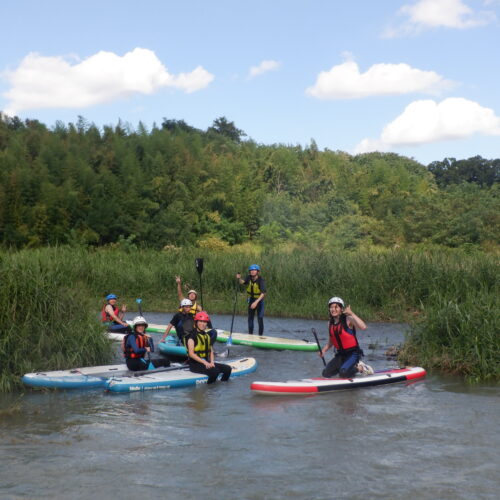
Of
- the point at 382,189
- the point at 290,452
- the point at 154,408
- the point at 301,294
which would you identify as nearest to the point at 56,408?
the point at 154,408

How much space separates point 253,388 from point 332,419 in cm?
139

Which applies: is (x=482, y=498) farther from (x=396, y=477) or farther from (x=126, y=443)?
(x=126, y=443)

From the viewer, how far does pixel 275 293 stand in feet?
62.3

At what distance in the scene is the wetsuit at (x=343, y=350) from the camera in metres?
9.94

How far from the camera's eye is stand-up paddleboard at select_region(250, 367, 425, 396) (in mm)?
9500

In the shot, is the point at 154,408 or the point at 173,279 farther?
the point at 173,279

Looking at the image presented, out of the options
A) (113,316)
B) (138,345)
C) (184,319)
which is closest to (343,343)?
(138,345)

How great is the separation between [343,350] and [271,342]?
11.4 ft

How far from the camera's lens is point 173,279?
68.2 ft

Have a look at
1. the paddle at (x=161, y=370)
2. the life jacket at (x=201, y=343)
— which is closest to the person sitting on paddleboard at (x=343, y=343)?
the life jacket at (x=201, y=343)

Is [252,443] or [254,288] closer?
[252,443]

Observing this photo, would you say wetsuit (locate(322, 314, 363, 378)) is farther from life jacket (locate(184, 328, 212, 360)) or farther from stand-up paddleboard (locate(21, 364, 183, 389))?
stand-up paddleboard (locate(21, 364, 183, 389))

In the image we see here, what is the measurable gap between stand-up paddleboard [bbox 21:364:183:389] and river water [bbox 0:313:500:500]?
0.14 m

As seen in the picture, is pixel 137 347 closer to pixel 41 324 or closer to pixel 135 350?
pixel 135 350
